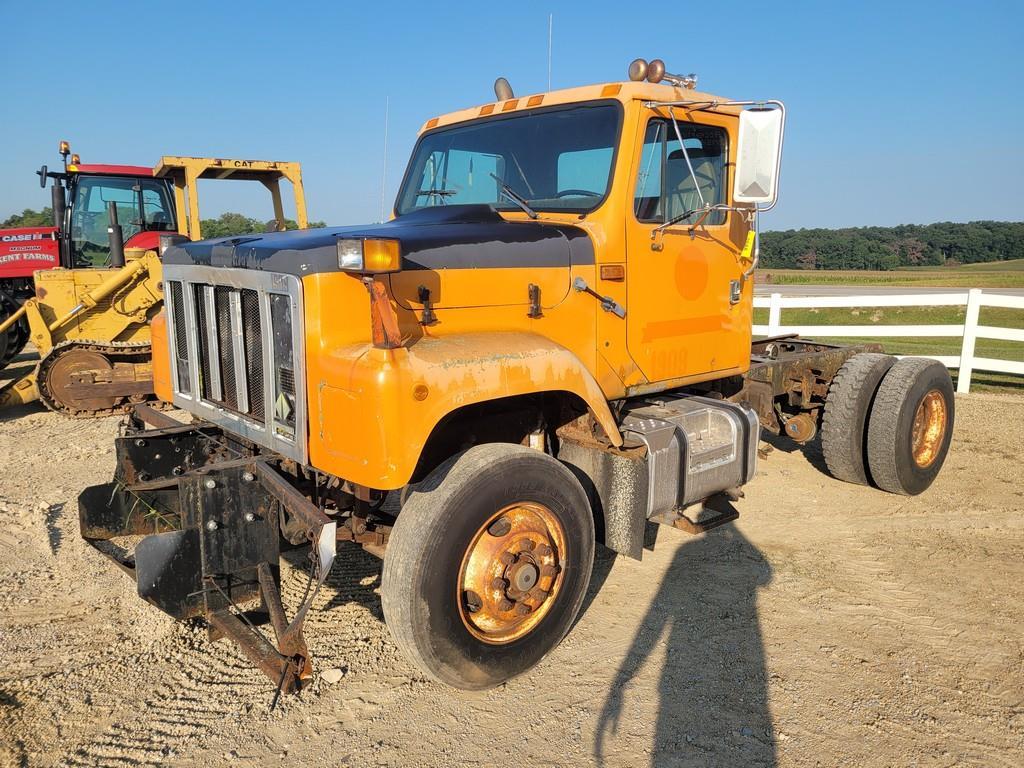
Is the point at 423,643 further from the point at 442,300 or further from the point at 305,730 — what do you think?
the point at 442,300

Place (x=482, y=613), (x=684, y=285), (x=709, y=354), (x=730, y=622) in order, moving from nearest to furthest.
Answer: (x=482, y=613) < (x=730, y=622) < (x=684, y=285) < (x=709, y=354)

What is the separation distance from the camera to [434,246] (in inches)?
138

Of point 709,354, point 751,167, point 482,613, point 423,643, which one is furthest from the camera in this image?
point 709,354

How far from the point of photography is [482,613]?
137 inches

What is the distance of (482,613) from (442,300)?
56.3 inches

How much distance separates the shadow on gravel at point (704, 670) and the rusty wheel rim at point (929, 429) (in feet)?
7.52

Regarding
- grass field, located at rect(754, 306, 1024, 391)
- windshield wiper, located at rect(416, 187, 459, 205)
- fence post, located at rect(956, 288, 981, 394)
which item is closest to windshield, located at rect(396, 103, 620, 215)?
windshield wiper, located at rect(416, 187, 459, 205)

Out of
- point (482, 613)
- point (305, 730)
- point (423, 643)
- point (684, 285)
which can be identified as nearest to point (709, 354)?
point (684, 285)

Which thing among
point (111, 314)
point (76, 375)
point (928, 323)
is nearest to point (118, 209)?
point (111, 314)

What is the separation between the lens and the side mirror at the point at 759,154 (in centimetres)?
384

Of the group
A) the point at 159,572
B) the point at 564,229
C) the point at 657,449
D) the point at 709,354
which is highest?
the point at 564,229

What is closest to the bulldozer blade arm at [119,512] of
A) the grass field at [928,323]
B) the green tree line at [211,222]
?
the grass field at [928,323]

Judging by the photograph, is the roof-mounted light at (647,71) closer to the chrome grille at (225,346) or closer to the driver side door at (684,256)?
the driver side door at (684,256)

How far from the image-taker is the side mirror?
3.84 m
